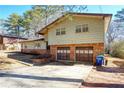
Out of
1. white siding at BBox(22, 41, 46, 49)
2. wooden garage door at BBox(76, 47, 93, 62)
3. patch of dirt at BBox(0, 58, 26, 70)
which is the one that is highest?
white siding at BBox(22, 41, 46, 49)

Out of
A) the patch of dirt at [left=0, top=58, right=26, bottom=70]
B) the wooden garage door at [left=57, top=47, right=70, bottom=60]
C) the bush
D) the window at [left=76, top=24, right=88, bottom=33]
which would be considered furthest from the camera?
the bush

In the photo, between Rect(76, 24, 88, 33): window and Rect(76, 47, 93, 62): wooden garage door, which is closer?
Rect(76, 47, 93, 62): wooden garage door

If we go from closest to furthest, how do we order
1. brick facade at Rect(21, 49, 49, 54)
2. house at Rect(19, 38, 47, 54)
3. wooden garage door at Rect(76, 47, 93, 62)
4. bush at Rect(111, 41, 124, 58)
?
wooden garage door at Rect(76, 47, 93, 62) < brick facade at Rect(21, 49, 49, 54) < house at Rect(19, 38, 47, 54) < bush at Rect(111, 41, 124, 58)

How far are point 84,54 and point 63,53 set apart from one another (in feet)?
8.18

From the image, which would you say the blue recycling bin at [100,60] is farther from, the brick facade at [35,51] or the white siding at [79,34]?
the brick facade at [35,51]

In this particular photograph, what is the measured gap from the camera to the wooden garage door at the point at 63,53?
59.8 feet

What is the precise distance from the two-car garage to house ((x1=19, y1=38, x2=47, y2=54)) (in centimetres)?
385

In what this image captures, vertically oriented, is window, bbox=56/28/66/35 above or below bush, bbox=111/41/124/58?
above

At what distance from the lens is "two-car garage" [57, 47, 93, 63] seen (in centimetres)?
1678

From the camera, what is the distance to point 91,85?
8.61 metres

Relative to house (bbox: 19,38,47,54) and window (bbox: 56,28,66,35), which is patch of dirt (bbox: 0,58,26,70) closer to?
window (bbox: 56,28,66,35)

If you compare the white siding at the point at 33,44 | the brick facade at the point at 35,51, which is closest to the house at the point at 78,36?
the brick facade at the point at 35,51

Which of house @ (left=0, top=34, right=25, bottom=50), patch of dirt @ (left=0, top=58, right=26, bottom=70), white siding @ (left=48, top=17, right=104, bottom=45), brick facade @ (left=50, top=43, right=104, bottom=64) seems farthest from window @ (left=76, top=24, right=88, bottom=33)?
house @ (left=0, top=34, right=25, bottom=50)
